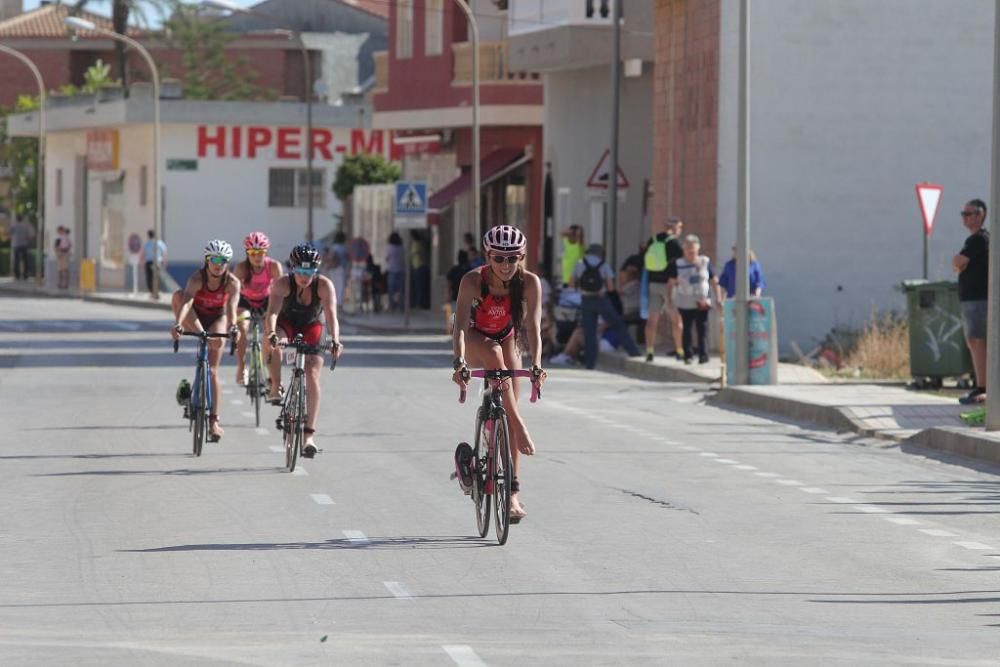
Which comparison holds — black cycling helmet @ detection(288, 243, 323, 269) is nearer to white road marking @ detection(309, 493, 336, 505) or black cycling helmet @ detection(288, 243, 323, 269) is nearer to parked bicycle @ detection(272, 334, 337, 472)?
parked bicycle @ detection(272, 334, 337, 472)

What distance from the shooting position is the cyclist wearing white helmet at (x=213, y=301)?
57.8 feet

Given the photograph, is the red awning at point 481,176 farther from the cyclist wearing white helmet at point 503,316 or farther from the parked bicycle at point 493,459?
the parked bicycle at point 493,459

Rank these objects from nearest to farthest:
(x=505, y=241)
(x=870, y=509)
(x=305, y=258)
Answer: (x=505, y=241), (x=870, y=509), (x=305, y=258)

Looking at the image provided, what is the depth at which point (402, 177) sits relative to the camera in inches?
2281

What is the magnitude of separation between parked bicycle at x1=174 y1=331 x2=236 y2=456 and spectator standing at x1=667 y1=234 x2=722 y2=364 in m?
11.9

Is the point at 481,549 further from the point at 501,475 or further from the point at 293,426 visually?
the point at 293,426

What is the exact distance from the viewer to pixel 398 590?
10234mm

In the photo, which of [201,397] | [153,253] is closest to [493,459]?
[201,397]

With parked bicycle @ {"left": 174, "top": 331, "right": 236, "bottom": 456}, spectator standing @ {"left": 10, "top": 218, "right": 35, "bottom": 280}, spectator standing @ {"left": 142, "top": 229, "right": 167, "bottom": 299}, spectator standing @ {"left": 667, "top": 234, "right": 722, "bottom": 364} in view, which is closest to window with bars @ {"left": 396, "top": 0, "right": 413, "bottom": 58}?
spectator standing @ {"left": 142, "top": 229, "right": 167, "bottom": 299}

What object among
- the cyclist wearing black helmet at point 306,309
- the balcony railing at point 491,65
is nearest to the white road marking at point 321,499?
the cyclist wearing black helmet at point 306,309

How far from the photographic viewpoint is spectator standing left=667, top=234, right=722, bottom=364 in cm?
2853

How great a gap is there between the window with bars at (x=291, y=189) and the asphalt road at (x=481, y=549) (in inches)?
1773

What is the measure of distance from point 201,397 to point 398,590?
7353 millimetres

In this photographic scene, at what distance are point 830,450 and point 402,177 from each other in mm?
39908
